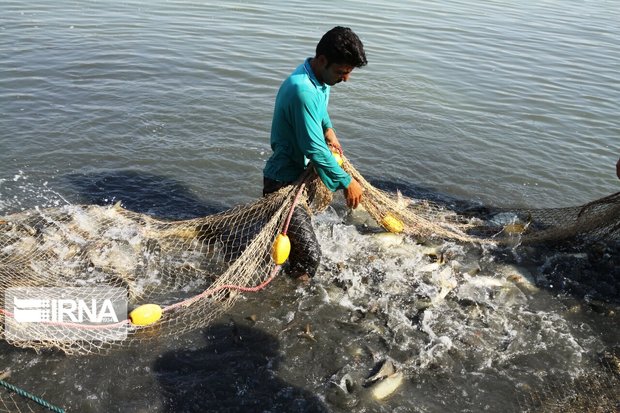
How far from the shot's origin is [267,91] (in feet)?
34.4

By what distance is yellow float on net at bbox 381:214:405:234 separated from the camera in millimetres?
5348

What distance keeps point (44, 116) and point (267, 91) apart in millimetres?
4453

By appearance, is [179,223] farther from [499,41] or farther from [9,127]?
[499,41]

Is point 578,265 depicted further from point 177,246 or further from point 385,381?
point 177,246

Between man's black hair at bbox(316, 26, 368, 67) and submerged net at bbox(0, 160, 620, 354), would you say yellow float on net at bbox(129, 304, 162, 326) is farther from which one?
man's black hair at bbox(316, 26, 368, 67)

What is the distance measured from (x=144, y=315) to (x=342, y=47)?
105 inches

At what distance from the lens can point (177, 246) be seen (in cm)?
515

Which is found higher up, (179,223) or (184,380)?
(179,223)

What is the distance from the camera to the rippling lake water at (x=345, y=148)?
385 centimetres

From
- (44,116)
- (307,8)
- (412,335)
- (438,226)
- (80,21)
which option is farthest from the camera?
(307,8)

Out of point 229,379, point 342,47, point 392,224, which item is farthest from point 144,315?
point 392,224

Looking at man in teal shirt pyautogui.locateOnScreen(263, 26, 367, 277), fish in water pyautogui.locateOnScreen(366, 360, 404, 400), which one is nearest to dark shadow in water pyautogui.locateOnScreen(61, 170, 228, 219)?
man in teal shirt pyautogui.locateOnScreen(263, 26, 367, 277)

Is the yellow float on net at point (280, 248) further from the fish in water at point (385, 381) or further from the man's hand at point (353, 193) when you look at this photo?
the fish in water at point (385, 381)

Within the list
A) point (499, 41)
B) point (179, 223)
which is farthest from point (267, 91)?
point (499, 41)
